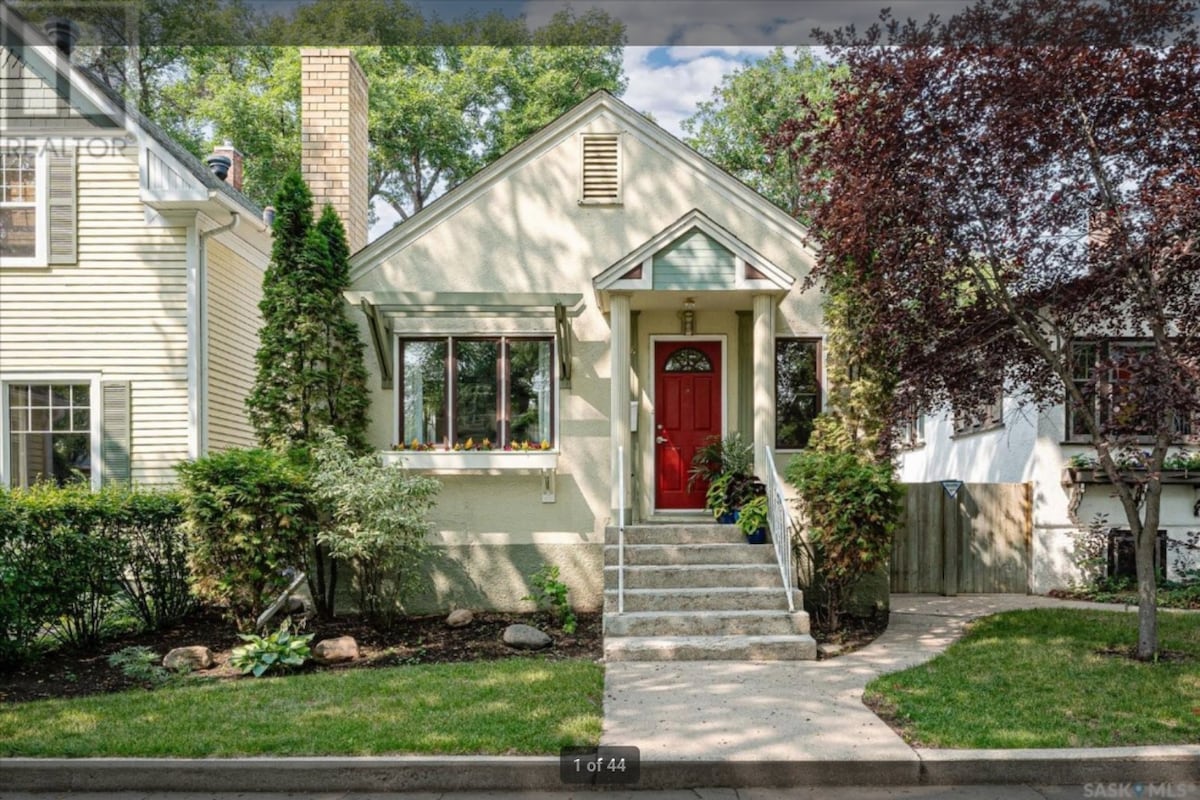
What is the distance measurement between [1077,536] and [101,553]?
11425mm

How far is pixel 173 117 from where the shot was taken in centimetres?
2466

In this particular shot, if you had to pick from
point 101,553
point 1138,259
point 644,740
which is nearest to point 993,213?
point 1138,259

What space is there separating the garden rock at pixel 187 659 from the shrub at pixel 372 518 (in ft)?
4.75

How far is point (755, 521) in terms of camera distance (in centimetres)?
946

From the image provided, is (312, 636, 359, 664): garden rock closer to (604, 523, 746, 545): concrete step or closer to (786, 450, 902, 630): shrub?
(604, 523, 746, 545): concrete step

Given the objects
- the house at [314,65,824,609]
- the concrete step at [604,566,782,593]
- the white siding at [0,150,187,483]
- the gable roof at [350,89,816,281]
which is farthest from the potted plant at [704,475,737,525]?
the white siding at [0,150,187,483]

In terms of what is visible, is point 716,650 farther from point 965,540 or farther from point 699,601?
point 965,540

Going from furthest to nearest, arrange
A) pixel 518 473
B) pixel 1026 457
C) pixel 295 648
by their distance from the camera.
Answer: pixel 1026 457 → pixel 518 473 → pixel 295 648

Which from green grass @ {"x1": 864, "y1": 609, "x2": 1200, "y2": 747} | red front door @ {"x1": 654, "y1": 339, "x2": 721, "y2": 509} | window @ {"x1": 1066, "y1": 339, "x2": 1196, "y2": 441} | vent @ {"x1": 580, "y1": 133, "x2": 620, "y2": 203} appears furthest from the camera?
red front door @ {"x1": 654, "y1": 339, "x2": 721, "y2": 509}

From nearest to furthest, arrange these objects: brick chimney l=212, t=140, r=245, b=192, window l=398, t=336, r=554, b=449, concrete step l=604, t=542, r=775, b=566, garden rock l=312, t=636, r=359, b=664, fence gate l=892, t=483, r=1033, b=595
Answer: garden rock l=312, t=636, r=359, b=664
concrete step l=604, t=542, r=775, b=566
window l=398, t=336, r=554, b=449
fence gate l=892, t=483, r=1033, b=595
brick chimney l=212, t=140, r=245, b=192

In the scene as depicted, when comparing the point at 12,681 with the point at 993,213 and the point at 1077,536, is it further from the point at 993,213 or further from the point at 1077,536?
the point at 1077,536

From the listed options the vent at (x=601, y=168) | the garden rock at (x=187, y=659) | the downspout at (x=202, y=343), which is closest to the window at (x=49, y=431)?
the downspout at (x=202, y=343)

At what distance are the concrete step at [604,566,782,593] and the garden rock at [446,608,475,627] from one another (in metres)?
1.57

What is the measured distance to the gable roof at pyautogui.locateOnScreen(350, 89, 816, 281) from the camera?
10.5 metres
